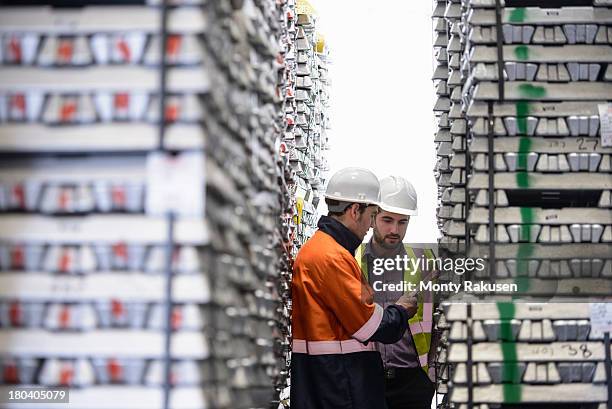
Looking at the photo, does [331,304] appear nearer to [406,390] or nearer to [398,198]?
[406,390]

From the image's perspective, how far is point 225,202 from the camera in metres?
4.23

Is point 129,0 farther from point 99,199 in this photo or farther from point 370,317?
point 370,317

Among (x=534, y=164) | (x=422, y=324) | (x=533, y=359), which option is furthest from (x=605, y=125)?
(x=422, y=324)

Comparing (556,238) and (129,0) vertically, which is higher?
(129,0)

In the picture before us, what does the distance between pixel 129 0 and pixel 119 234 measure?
945 mm

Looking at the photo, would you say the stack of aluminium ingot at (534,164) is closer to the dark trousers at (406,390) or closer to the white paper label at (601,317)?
the white paper label at (601,317)

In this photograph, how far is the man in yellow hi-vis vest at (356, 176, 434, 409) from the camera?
7992 mm

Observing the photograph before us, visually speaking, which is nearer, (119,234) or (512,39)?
(119,234)

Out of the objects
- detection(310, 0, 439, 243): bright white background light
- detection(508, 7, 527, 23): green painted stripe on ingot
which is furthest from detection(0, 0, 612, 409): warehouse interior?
detection(310, 0, 439, 243): bright white background light

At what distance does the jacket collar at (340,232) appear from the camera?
24.1ft

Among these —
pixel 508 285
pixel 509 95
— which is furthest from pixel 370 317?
pixel 509 95

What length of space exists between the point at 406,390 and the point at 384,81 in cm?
465

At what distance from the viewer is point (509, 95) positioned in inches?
231

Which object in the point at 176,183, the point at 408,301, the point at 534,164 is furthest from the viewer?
the point at 408,301
